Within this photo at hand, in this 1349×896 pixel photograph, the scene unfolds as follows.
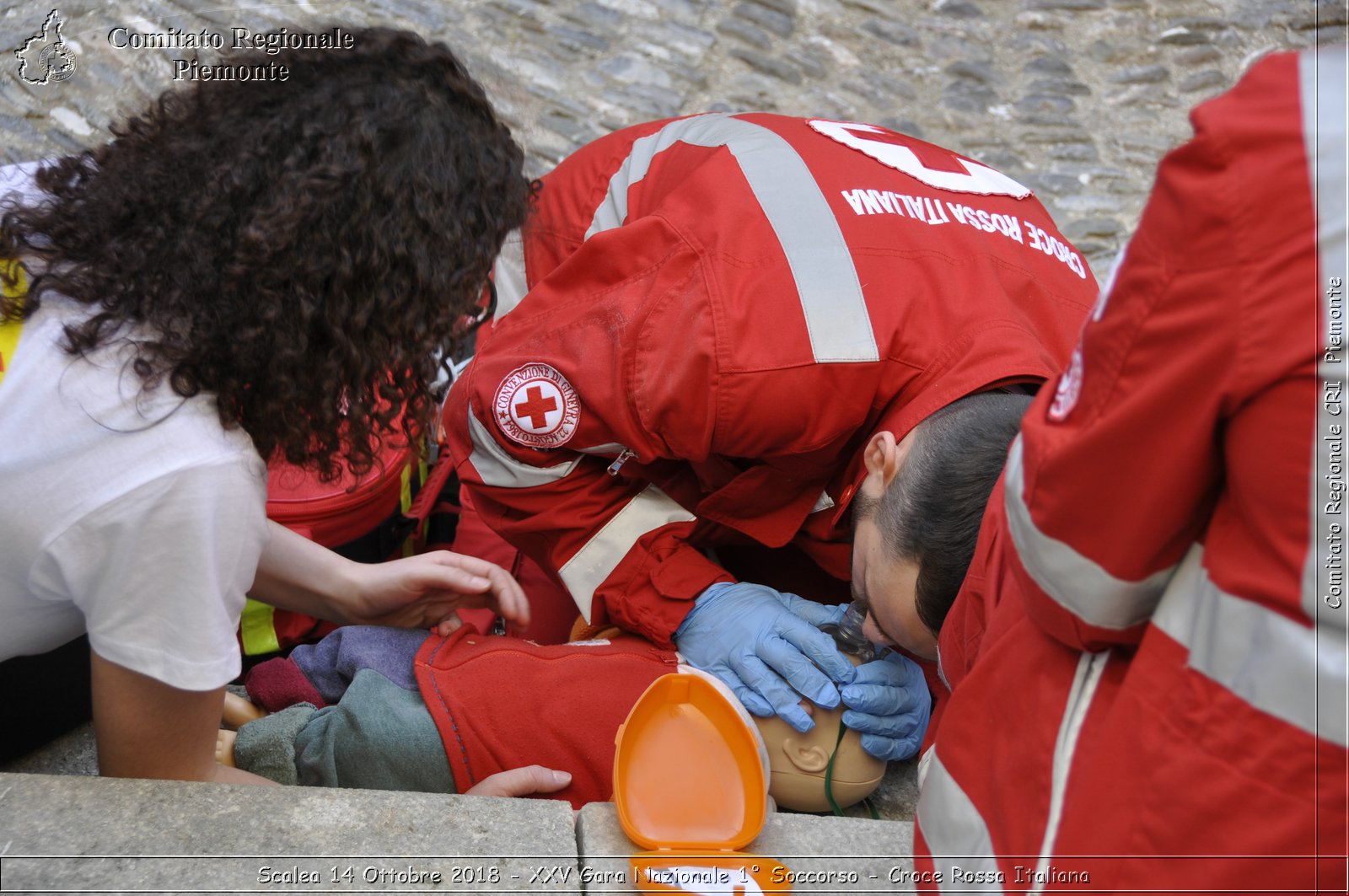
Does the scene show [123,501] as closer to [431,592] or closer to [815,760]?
[431,592]

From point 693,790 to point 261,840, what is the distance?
477 mm

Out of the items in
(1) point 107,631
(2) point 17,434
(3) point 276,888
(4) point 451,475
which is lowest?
(4) point 451,475

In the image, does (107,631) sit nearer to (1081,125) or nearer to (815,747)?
(815,747)

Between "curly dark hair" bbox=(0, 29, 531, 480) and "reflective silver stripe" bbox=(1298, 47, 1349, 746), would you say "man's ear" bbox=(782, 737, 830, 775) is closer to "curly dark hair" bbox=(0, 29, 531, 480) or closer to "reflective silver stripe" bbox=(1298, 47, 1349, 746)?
"curly dark hair" bbox=(0, 29, 531, 480)

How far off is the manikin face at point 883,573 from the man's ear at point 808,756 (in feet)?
0.59

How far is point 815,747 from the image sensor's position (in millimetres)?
1681

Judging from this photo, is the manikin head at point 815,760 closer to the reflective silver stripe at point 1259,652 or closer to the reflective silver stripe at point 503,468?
the reflective silver stripe at point 503,468

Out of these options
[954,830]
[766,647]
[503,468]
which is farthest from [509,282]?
[954,830]

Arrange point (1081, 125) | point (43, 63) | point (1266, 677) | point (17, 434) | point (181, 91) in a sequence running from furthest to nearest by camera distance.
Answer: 1. point (1081, 125)
2. point (43, 63)
3. point (181, 91)
4. point (17, 434)
5. point (1266, 677)

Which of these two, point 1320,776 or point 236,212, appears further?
point 236,212

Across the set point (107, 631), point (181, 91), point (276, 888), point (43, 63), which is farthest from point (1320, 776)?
point (43, 63)

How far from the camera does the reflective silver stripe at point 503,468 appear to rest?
Answer: 6.17 feet

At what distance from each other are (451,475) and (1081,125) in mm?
2497

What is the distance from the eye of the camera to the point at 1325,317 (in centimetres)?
66
